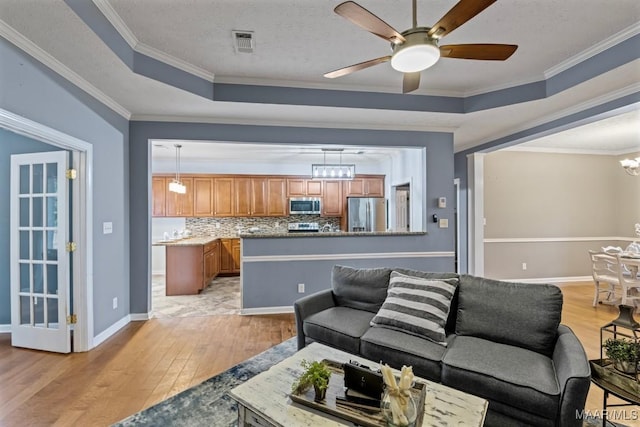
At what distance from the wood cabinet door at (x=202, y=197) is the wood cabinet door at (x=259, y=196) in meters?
0.92

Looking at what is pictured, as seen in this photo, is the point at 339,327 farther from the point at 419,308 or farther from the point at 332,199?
the point at 332,199

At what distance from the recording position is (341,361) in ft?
5.80

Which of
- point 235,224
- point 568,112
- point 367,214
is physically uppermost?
point 568,112

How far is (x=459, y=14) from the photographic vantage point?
1.59 m

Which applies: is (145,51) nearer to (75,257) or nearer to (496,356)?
(75,257)

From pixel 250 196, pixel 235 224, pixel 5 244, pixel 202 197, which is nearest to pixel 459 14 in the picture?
pixel 5 244

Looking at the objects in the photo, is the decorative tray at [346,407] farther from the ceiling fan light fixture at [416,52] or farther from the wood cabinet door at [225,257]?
the wood cabinet door at [225,257]

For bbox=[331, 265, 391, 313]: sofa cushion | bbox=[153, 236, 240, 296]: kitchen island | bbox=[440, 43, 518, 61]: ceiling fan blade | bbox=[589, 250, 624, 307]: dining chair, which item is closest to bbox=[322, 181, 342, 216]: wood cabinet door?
bbox=[153, 236, 240, 296]: kitchen island

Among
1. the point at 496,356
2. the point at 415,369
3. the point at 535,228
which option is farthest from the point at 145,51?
the point at 535,228

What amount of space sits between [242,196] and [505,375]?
6089 millimetres

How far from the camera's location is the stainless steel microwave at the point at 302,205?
7082mm

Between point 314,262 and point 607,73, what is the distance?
3.51 metres

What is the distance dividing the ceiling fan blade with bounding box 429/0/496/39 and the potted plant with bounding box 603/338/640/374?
1.84 m

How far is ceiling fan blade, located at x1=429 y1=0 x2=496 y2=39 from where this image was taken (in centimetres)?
149
